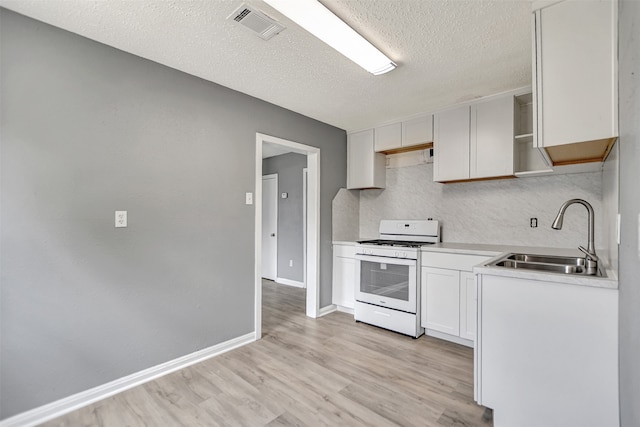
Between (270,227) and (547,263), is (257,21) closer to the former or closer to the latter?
(547,263)

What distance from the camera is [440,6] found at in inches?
64.9

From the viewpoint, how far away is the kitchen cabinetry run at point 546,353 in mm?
1370

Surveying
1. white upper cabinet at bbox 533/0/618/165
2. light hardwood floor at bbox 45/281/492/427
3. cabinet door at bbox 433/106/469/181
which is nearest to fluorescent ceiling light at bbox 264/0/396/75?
white upper cabinet at bbox 533/0/618/165

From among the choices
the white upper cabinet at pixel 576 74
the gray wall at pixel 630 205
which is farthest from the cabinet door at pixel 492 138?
the gray wall at pixel 630 205

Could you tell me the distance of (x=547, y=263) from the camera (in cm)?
210

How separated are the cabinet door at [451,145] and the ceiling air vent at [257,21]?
2.07 metres

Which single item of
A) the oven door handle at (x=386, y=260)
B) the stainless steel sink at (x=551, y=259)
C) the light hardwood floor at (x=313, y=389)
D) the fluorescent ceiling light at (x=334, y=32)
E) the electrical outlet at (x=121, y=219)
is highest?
the fluorescent ceiling light at (x=334, y=32)

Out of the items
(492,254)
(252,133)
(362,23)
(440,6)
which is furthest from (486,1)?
(252,133)

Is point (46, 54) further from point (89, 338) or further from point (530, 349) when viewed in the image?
point (530, 349)

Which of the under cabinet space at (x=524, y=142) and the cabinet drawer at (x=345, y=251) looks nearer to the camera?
the under cabinet space at (x=524, y=142)

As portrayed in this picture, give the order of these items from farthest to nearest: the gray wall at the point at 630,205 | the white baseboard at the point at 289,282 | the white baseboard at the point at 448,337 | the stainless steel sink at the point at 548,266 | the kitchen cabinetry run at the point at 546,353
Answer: the white baseboard at the point at 289,282
the white baseboard at the point at 448,337
the stainless steel sink at the point at 548,266
the kitchen cabinetry run at the point at 546,353
the gray wall at the point at 630,205

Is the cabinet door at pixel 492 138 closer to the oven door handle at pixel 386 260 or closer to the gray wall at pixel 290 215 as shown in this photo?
the oven door handle at pixel 386 260

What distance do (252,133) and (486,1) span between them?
2.09 m

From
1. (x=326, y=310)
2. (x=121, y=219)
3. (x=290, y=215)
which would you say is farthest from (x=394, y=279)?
(x=290, y=215)
